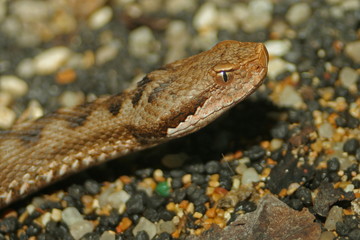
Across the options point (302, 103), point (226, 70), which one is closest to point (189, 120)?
point (226, 70)

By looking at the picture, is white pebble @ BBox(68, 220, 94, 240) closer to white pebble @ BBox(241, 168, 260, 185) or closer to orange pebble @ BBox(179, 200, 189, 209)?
orange pebble @ BBox(179, 200, 189, 209)

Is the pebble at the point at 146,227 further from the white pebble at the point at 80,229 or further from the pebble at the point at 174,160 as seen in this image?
the pebble at the point at 174,160

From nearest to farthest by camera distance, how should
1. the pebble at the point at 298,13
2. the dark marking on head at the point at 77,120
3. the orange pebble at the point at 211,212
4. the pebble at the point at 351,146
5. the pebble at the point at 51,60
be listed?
the orange pebble at the point at 211,212 → the pebble at the point at 351,146 → the dark marking on head at the point at 77,120 → the pebble at the point at 298,13 → the pebble at the point at 51,60

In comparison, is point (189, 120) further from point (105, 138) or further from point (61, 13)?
point (61, 13)

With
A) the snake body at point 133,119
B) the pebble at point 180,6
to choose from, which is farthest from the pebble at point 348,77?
the pebble at point 180,6

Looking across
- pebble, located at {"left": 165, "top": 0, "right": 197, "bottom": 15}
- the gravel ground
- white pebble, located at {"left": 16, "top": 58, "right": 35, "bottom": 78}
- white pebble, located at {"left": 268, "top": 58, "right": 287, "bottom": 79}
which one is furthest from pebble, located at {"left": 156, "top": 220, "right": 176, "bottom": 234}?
pebble, located at {"left": 165, "top": 0, "right": 197, "bottom": 15}

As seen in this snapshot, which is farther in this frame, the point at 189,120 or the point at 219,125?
the point at 219,125
